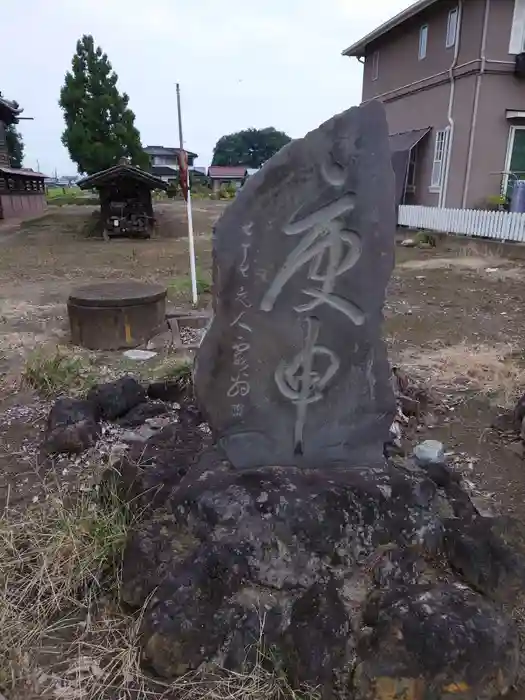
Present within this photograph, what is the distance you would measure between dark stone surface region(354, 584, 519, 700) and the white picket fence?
10813mm

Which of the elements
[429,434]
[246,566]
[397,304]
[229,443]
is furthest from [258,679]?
[397,304]

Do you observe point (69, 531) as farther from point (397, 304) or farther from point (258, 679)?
point (397, 304)

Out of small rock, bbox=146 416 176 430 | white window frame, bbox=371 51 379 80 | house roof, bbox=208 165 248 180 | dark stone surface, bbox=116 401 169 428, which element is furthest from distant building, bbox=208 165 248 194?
small rock, bbox=146 416 176 430

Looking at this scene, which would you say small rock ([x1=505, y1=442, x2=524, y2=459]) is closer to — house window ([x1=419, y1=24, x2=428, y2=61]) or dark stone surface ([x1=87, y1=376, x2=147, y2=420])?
dark stone surface ([x1=87, y1=376, x2=147, y2=420])

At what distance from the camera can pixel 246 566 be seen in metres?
2.23

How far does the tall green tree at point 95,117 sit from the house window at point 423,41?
11464mm

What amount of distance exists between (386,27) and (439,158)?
168 inches

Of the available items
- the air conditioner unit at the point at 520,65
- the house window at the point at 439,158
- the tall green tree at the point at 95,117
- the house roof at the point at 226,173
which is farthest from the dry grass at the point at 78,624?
the house roof at the point at 226,173

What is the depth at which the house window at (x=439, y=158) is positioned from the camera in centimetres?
1403

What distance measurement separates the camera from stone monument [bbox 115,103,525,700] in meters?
1.97

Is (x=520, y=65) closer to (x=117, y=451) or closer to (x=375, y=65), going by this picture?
(x=375, y=65)

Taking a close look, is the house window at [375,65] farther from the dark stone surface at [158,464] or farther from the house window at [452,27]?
the dark stone surface at [158,464]

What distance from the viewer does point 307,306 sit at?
2432mm

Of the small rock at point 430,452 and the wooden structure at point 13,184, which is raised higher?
the wooden structure at point 13,184
